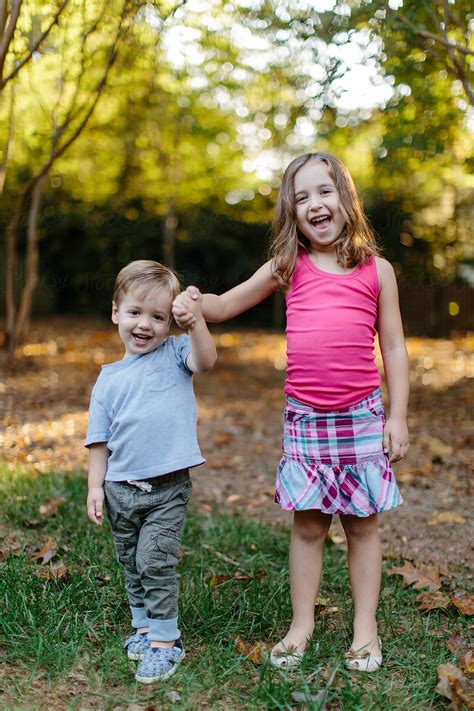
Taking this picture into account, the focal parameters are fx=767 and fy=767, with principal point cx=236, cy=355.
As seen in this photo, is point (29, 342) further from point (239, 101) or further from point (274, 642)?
point (274, 642)

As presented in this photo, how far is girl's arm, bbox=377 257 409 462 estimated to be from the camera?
2.49 metres

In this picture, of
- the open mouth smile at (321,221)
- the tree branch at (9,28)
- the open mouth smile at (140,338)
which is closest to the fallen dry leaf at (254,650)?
the open mouth smile at (140,338)

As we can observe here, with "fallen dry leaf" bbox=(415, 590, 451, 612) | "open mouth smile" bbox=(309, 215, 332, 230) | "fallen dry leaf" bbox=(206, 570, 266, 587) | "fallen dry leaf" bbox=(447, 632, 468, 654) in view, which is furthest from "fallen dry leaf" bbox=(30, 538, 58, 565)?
"open mouth smile" bbox=(309, 215, 332, 230)

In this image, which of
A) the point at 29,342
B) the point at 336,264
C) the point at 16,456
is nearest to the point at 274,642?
the point at 336,264

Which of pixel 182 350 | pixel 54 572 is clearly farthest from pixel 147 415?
pixel 54 572

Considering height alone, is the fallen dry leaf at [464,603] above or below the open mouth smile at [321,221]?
below

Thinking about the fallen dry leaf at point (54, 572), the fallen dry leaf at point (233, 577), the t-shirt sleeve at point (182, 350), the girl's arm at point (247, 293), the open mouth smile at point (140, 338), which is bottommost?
the fallen dry leaf at point (233, 577)

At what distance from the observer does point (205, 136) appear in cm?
980

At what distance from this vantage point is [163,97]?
10375 mm

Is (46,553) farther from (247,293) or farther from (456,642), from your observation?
(456,642)

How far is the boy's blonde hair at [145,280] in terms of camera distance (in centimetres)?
241

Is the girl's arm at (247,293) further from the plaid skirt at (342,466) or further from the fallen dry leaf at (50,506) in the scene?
the fallen dry leaf at (50,506)

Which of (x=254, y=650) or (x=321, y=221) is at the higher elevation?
(x=321, y=221)

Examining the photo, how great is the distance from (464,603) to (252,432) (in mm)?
3395
